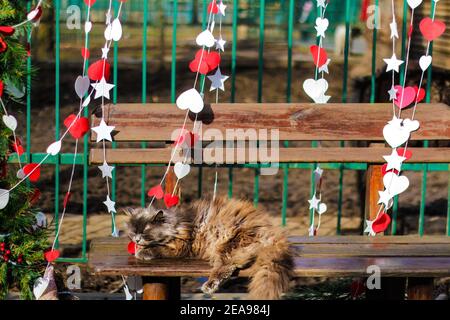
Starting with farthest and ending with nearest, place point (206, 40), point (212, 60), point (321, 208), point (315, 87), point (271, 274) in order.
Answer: point (321, 208)
point (315, 87)
point (212, 60)
point (206, 40)
point (271, 274)

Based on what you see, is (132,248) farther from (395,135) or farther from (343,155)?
(395,135)

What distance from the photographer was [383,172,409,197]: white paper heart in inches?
201

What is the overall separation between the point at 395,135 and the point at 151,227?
141 centimetres

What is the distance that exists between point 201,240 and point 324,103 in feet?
3.55

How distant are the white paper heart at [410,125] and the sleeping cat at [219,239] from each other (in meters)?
0.93

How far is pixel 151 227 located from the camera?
4699mm

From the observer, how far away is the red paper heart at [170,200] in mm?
5133

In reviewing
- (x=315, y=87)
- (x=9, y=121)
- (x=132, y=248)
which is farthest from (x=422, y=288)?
(x=9, y=121)

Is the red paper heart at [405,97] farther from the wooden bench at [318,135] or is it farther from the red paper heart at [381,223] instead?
the red paper heart at [381,223]

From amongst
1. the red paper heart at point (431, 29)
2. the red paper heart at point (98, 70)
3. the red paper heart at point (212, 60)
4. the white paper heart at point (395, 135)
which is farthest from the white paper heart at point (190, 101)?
the red paper heart at point (431, 29)

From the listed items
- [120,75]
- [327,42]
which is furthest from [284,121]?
[327,42]

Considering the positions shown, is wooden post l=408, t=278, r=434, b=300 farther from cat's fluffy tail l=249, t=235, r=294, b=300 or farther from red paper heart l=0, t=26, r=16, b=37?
red paper heart l=0, t=26, r=16, b=37

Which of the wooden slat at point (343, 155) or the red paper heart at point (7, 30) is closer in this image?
the red paper heart at point (7, 30)

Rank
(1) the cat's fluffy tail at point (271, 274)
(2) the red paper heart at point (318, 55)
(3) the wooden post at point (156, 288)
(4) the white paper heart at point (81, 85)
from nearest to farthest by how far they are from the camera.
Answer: (1) the cat's fluffy tail at point (271, 274) → (3) the wooden post at point (156, 288) → (4) the white paper heart at point (81, 85) → (2) the red paper heart at point (318, 55)
